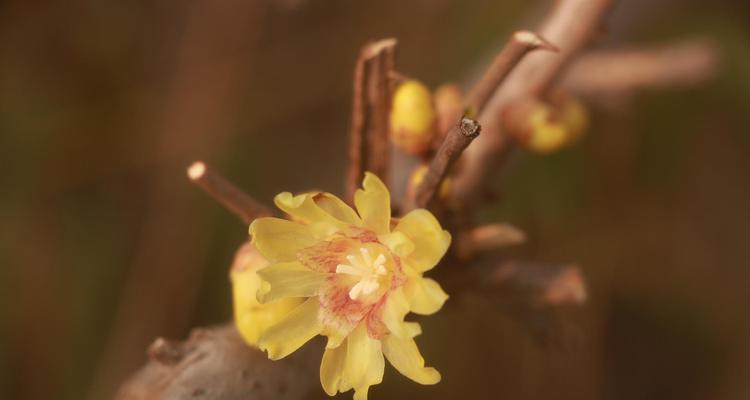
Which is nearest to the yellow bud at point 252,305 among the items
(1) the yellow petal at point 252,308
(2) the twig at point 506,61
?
(1) the yellow petal at point 252,308

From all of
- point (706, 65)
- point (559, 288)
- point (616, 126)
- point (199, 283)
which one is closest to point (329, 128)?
point (199, 283)

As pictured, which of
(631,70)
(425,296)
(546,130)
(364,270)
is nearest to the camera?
(425,296)

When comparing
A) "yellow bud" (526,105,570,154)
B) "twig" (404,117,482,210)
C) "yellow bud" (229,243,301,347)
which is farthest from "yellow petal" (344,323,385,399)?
"yellow bud" (526,105,570,154)

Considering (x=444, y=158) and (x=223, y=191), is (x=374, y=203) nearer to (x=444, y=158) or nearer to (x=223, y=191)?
(x=444, y=158)

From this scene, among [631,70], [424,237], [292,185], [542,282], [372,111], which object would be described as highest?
[292,185]

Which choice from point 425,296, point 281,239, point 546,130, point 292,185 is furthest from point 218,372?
point 292,185

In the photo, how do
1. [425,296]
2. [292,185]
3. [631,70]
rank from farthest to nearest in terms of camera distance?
[292,185] < [631,70] < [425,296]
